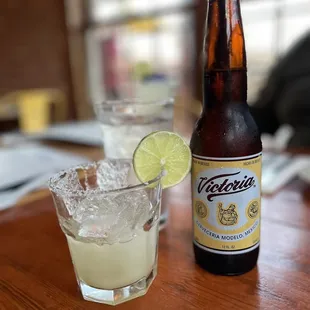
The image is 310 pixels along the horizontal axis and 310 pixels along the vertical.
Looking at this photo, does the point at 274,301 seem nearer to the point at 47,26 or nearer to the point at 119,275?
the point at 119,275

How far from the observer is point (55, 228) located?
54 centimetres

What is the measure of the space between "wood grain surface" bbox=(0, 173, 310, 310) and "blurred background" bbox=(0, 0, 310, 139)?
164 cm

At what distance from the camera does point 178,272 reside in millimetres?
404

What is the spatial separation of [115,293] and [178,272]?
0.08 m

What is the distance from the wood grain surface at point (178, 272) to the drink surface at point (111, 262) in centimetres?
2

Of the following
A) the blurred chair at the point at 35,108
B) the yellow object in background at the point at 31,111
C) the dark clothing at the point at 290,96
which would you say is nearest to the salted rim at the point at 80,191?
the dark clothing at the point at 290,96

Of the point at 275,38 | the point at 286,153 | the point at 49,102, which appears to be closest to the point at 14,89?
the point at 49,102

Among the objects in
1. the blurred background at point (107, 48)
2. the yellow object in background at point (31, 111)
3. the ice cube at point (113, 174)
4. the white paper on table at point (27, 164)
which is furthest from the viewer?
the yellow object in background at point (31, 111)

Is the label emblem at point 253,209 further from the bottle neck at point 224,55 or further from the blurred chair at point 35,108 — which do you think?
the blurred chair at point 35,108

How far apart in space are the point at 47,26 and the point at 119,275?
10.7 ft

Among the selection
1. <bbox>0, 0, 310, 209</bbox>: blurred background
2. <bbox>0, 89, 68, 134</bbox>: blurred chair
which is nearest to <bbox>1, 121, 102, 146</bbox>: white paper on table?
<bbox>0, 0, 310, 209</bbox>: blurred background

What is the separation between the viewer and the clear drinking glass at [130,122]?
0.54 m

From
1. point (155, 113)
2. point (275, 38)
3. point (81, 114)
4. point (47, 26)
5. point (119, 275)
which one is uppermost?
point (47, 26)

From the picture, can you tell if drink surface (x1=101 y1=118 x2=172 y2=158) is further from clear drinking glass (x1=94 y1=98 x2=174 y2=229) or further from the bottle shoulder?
the bottle shoulder
